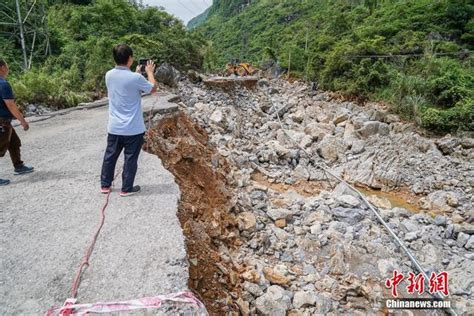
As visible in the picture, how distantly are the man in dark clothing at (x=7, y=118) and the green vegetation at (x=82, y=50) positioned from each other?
451cm

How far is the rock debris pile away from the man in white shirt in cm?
186

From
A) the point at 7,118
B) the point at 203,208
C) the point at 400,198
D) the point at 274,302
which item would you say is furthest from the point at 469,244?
the point at 7,118

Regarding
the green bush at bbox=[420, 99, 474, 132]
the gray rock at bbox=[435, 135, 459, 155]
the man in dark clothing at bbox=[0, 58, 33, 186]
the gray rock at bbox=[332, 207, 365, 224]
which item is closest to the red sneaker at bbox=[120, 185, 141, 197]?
the man in dark clothing at bbox=[0, 58, 33, 186]

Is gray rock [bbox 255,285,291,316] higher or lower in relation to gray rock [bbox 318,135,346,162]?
lower

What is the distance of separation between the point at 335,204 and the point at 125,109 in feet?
14.7

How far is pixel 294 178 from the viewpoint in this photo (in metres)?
8.27

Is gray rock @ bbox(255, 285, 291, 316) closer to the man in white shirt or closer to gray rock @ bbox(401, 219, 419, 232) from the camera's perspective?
the man in white shirt

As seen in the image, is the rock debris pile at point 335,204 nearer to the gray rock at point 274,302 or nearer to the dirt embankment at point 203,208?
the gray rock at point 274,302

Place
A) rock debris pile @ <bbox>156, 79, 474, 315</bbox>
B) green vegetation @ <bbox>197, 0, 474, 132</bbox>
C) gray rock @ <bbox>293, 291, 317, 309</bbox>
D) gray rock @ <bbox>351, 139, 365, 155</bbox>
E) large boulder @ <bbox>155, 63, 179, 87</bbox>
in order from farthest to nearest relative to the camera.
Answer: large boulder @ <bbox>155, 63, 179, 87</bbox> → green vegetation @ <bbox>197, 0, 474, 132</bbox> → gray rock @ <bbox>351, 139, 365, 155</bbox> → rock debris pile @ <bbox>156, 79, 474, 315</bbox> → gray rock @ <bbox>293, 291, 317, 309</bbox>

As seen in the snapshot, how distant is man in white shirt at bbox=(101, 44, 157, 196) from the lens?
3.25m

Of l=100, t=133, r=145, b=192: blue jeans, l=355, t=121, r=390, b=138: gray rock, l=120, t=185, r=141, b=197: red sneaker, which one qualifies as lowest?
l=355, t=121, r=390, b=138: gray rock

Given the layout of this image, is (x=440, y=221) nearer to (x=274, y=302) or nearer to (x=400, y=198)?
(x=400, y=198)

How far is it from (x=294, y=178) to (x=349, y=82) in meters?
9.03

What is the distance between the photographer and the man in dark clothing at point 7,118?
379 cm
